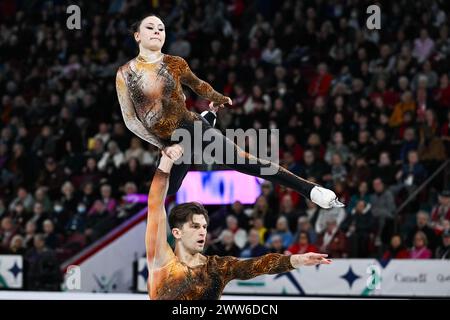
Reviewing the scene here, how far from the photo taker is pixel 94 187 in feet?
58.0

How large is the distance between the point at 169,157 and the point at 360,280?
7.72 meters

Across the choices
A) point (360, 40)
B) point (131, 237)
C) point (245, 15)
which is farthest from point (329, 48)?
point (131, 237)

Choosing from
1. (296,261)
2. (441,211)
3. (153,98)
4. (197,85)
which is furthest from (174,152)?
(441,211)

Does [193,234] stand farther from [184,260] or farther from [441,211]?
[441,211]

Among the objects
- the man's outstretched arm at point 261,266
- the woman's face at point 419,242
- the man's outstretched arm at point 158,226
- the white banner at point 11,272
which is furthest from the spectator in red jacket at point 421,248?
the man's outstretched arm at point 158,226

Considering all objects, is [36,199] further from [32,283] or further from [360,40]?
[360,40]

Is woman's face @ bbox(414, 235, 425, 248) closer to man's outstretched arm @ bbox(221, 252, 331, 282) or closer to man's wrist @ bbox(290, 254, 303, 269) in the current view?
man's outstretched arm @ bbox(221, 252, 331, 282)

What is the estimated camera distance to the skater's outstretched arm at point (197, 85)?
26.0 feet

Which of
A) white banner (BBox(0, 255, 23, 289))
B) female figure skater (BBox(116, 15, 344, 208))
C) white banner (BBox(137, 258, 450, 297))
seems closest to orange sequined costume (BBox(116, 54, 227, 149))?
female figure skater (BBox(116, 15, 344, 208))

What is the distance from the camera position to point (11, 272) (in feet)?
55.3

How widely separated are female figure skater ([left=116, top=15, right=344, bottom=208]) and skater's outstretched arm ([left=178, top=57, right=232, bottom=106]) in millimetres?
37

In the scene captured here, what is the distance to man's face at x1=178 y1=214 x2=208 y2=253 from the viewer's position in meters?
7.26
